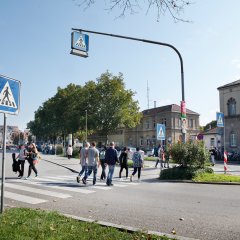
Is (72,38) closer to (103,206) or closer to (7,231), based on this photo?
(103,206)

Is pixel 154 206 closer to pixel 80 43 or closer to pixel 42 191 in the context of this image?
pixel 42 191

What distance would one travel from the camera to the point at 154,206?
877 centimetres

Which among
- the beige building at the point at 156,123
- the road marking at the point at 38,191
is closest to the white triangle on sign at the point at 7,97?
the road marking at the point at 38,191

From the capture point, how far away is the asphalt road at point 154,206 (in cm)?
653

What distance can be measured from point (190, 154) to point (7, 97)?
10391 mm

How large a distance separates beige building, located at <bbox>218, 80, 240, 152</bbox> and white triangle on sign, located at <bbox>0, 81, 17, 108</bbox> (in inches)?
1583

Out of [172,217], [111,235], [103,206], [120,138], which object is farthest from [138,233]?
[120,138]

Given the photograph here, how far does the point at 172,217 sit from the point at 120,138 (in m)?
83.2

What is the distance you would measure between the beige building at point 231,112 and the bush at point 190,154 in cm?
2978

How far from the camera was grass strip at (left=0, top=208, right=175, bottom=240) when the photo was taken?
5484 mm

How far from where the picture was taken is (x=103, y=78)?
50750 mm

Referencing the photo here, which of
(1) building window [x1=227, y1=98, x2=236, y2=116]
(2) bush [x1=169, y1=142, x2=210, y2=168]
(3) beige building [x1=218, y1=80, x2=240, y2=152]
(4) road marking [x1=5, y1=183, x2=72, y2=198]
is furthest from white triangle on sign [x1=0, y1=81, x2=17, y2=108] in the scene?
(1) building window [x1=227, y1=98, x2=236, y2=116]

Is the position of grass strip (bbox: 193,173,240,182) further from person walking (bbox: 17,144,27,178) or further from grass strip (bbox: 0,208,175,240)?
grass strip (bbox: 0,208,175,240)

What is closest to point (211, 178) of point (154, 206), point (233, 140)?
point (154, 206)
